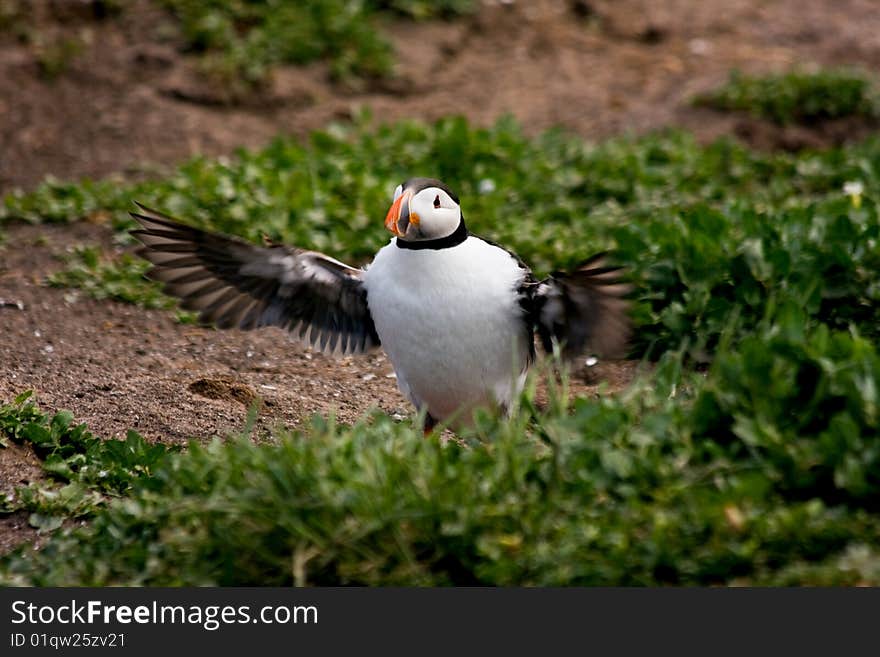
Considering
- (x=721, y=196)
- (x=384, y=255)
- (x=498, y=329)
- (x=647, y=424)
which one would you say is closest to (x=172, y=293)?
(x=384, y=255)

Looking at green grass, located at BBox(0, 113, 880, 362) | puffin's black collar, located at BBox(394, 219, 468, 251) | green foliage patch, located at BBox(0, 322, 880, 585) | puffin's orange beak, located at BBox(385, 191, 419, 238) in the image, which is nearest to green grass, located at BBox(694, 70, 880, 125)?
green grass, located at BBox(0, 113, 880, 362)

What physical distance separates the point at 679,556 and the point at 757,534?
7.9 inches

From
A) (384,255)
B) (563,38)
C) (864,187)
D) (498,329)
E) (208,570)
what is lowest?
(208,570)

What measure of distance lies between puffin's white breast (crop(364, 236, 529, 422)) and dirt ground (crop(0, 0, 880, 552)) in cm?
85

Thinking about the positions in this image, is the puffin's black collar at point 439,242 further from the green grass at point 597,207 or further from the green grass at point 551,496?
the green grass at point 597,207

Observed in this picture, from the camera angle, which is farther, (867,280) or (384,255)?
(867,280)

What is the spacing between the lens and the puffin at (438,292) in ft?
14.2

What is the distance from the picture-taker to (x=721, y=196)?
7.12m

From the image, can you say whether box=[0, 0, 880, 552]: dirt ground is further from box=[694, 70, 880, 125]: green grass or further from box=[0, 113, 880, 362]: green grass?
box=[0, 113, 880, 362]: green grass

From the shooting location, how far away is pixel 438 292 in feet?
14.2

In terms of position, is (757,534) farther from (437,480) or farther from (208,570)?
(208,570)

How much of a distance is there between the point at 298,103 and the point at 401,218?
14.6ft

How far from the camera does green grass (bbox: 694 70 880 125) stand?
8000mm

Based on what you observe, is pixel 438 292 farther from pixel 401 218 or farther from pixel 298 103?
pixel 298 103
